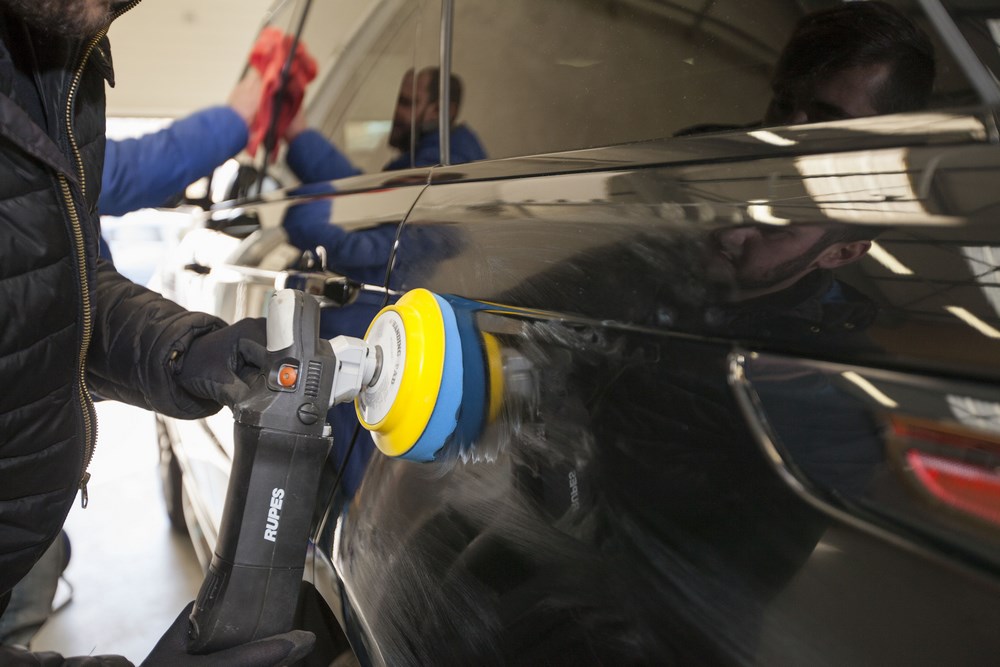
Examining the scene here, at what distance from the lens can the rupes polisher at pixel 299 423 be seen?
1.06 meters

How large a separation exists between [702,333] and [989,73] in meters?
0.32

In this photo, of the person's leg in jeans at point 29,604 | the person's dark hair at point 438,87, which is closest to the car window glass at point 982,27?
the person's dark hair at point 438,87

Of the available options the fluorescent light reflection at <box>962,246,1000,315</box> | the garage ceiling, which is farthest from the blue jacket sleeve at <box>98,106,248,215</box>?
the garage ceiling

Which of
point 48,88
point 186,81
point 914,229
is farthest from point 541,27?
point 186,81

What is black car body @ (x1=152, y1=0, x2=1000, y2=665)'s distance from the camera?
549 mm

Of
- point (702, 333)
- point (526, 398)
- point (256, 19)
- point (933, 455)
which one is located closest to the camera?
point (933, 455)

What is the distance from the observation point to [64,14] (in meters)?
1.13

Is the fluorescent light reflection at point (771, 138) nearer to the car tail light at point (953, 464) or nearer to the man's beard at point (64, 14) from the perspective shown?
the car tail light at point (953, 464)

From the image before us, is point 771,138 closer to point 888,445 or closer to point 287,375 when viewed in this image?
point 888,445

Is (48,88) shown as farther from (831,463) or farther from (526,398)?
(831,463)

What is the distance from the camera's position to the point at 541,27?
3.81 feet

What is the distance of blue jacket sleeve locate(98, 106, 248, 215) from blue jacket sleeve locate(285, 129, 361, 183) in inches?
15.6

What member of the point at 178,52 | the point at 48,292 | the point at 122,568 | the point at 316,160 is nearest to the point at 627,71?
the point at 48,292

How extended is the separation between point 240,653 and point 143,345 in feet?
2.60
